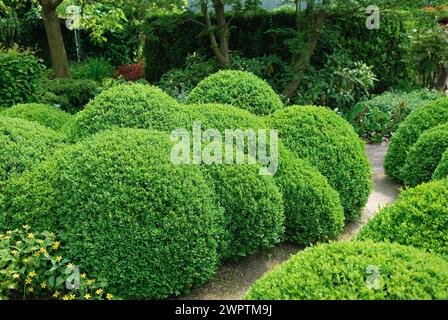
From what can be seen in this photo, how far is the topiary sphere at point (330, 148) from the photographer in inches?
191

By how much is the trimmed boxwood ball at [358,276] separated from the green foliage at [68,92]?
6786 millimetres

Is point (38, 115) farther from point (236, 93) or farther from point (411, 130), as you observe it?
point (411, 130)

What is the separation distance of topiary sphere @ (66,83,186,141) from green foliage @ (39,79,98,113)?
4698 mm

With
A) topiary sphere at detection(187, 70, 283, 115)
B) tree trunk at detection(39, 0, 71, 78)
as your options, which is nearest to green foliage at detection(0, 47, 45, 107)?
tree trunk at detection(39, 0, 71, 78)

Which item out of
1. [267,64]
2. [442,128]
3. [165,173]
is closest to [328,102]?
[267,64]

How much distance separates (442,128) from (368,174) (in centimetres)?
112

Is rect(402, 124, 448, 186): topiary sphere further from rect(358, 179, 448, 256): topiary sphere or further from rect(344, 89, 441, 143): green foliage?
rect(344, 89, 441, 143): green foliage

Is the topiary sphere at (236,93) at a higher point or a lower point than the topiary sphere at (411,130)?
higher

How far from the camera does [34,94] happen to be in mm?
8055

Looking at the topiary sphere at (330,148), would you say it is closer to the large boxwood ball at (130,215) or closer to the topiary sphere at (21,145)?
the large boxwood ball at (130,215)

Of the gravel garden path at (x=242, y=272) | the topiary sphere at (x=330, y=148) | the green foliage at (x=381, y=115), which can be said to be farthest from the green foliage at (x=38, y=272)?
the green foliage at (x=381, y=115)

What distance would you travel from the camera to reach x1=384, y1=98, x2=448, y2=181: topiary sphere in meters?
5.99
